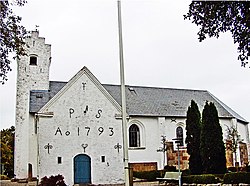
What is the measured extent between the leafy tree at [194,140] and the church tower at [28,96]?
1045cm

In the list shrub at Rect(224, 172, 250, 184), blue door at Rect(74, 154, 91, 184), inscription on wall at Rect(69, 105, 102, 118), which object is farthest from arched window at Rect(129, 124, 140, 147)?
shrub at Rect(224, 172, 250, 184)

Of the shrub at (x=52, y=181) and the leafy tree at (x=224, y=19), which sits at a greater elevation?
the leafy tree at (x=224, y=19)

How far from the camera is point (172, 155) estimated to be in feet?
97.1

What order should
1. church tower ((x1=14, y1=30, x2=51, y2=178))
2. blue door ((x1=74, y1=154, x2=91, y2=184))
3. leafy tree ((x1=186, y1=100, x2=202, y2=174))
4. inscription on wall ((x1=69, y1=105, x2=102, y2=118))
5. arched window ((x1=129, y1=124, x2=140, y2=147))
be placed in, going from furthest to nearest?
arched window ((x1=129, y1=124, x2=140, y2=147)), church tower ((x1=14, y1=30, x2=51, y2=178)), inscription on wall ((x1=69, y1=105, x2=102, y2=118)), blue door ((x1=74, y1=154, x2=91, y2=184)), leafy tree ((x1=186, y1=100, x2=202, y2=174))

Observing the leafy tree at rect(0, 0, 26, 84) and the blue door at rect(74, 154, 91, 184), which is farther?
the blue door at rect(74, 154, 91, 184)

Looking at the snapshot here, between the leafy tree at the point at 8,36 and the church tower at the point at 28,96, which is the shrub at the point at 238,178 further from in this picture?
the church tower at the point at 28,96

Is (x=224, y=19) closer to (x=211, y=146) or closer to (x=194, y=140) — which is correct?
(x=211, y=146)

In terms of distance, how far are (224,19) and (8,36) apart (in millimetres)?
5856

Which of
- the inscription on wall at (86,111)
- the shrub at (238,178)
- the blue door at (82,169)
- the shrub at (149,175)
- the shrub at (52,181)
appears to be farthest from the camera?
the shrub at (149,175)

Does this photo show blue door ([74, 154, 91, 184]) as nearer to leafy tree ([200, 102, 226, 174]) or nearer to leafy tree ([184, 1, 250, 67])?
leafy tree ([200, 102, 226, 174])

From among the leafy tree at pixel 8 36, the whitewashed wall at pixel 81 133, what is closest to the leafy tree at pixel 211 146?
the whitewashed wall at pixel 81 133

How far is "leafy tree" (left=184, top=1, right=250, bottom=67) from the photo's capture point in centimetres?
895

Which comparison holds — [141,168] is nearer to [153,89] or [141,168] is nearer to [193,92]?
[153,89]

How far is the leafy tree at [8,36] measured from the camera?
9884 mm
